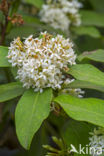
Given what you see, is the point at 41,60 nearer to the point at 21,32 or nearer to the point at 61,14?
the point at 21,32

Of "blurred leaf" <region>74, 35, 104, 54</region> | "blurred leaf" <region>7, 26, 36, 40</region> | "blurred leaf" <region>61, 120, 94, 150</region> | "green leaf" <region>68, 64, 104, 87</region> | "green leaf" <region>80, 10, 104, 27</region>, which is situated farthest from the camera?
"blurred leaf" <region>74, 35, 104, 54</region>

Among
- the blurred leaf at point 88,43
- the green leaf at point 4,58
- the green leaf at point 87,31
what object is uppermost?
the green leaf at point 4,58

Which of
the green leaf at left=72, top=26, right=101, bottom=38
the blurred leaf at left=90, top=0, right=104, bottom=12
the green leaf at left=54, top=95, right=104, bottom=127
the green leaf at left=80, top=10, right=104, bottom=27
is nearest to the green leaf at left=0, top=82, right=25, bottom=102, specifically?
the green leaf at left=54, top=95, right=104, bottom=127

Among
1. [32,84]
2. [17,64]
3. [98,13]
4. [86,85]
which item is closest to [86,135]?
[86,85]

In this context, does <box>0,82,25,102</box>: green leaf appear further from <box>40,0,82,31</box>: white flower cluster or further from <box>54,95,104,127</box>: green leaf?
<box>40,0,82,31</box>: white flower cluster

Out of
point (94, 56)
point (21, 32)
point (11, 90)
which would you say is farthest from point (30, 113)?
point (21, 32)

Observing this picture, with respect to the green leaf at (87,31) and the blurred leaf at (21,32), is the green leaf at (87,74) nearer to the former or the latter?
the blurred leaf at (21,32)

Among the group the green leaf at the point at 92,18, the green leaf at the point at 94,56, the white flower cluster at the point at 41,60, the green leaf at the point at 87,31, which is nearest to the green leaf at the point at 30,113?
the white flower cluster at the point at 41,60
